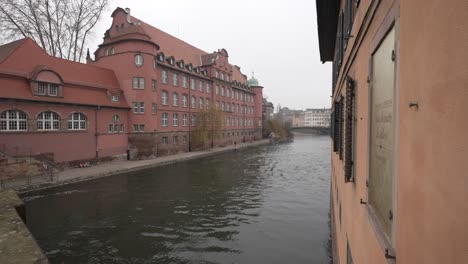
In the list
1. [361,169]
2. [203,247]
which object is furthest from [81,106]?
[361,169]

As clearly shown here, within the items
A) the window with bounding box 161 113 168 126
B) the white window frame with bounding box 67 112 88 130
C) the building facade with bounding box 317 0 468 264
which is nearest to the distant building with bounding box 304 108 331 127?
the window with bounding box 161 113 168 126

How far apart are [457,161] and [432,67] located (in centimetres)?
47

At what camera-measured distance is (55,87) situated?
2247 cm

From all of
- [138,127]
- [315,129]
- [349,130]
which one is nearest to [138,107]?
[138,127]

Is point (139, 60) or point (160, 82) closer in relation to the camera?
point (139, 60)

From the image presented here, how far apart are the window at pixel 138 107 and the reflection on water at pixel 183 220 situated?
1075 cm

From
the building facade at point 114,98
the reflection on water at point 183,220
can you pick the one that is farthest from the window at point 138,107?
the reflection on water at point 183,220

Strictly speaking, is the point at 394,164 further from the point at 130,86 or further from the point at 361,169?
the point at 130,86

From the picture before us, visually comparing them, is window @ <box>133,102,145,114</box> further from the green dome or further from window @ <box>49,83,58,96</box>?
the green dome

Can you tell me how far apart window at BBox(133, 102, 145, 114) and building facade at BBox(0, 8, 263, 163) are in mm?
110

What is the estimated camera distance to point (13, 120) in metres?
19.4

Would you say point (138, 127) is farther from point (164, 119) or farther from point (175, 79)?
point (175, 79)

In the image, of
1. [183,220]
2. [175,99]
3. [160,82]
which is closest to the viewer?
[183,220]

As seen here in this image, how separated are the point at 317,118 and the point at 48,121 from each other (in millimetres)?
139847
